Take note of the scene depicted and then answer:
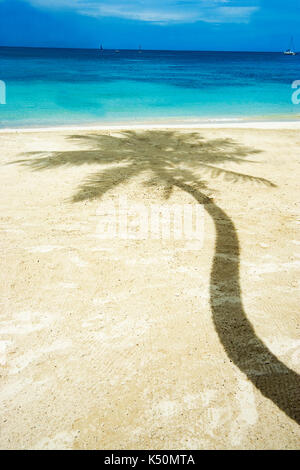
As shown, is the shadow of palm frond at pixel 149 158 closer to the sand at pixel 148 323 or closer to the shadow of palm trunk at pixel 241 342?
the sand at pixel 148 323

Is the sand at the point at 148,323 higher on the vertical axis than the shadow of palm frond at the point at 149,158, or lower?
lower

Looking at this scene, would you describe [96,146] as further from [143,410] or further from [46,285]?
[143,410]

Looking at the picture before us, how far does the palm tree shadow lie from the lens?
7.59ft

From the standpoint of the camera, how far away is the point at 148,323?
8.95 feet

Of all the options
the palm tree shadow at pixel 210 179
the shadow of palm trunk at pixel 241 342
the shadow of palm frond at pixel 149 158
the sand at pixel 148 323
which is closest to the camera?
the sand at pixel 148 323

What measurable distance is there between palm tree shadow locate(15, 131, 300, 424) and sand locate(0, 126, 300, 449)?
0.02 metres

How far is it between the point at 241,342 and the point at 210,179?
161 inches

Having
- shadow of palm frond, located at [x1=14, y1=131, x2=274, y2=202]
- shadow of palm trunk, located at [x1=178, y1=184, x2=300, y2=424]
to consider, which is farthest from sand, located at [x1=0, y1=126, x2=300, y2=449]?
shadow of palm frond, located at [x1=14, y1=131, x2=274, y2=202]

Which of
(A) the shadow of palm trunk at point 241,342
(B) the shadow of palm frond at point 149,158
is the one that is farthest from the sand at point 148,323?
(B) the shadow of palm frond at point 149,158

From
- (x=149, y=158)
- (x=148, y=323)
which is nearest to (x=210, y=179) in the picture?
(x=149, y=158)

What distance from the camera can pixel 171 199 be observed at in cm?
522

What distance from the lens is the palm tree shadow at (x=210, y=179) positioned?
2.31m

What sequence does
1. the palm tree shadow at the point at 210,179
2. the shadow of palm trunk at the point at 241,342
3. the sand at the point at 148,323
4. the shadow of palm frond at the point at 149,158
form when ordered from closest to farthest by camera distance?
the sand at the point at 148,323 < the shadow of palm trunk at the point at 241,342 < the palm tree shadow at the point at 210,179 < the shadow of palm frond at the point at 149,158

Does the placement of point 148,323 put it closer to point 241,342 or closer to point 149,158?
point 241,342
